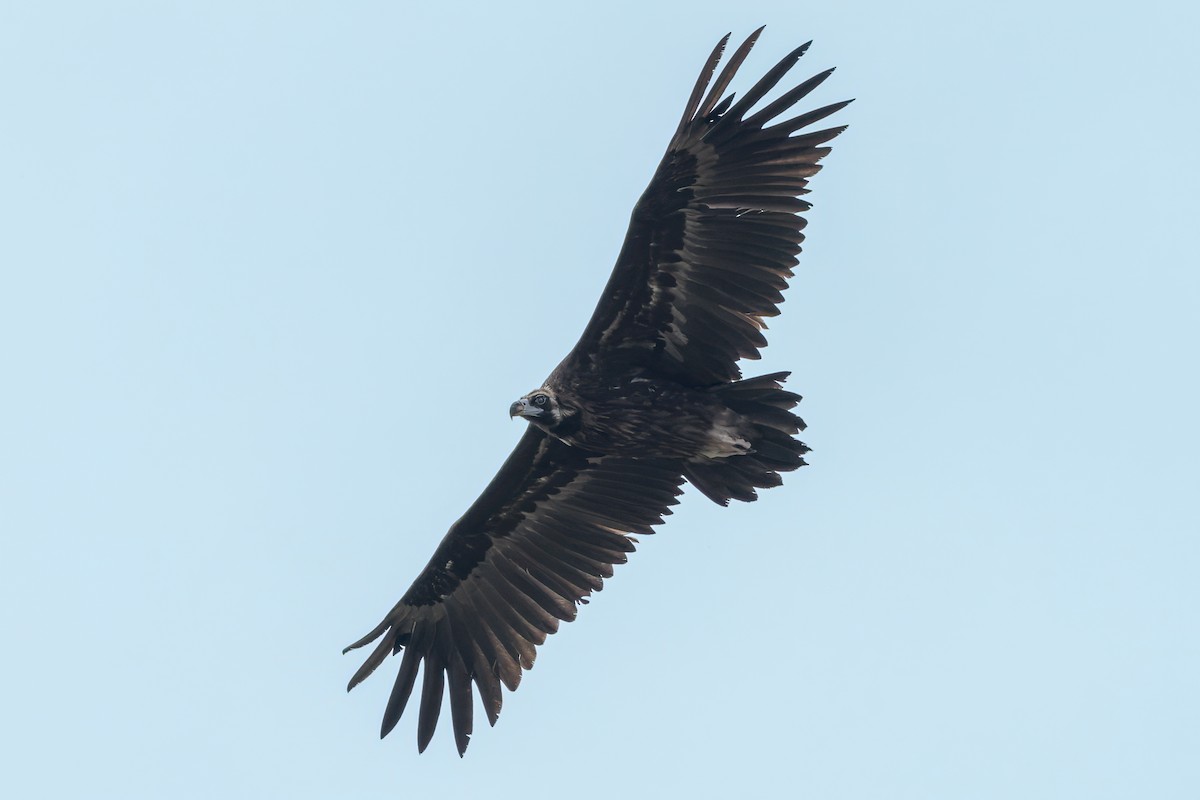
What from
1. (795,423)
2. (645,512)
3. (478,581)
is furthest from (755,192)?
(478,581)

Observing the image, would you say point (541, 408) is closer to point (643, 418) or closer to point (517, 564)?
point (643, 418)

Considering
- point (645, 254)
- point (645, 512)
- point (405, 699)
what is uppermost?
point (645, 254)

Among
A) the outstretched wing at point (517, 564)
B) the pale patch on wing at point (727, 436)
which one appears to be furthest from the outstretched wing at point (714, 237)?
the outstretched wing at point (517, 564)

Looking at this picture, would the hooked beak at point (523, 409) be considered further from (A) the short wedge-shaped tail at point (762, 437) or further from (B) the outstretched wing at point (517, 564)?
(A) the short wedge-shaped tail at point (762, 437)

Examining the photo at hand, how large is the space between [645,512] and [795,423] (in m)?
2.43

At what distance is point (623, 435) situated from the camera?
17.9 m

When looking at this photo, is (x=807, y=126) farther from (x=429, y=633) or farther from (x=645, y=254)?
(x=429, y=633)

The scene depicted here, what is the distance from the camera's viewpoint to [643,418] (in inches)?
698

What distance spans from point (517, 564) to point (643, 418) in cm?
262

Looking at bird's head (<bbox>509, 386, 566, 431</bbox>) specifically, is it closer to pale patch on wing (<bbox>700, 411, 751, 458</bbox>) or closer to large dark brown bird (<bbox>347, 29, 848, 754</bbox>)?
large dark brown bird (<bbox>347, 29, 848, 754</bbox>)

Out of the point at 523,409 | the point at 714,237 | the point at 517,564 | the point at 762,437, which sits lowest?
the point at 762,437

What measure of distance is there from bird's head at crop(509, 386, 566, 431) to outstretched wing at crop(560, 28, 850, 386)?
65 centimetres

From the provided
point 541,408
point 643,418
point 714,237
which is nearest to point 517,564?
point 541,408

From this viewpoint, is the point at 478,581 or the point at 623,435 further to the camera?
the point at 478,581
